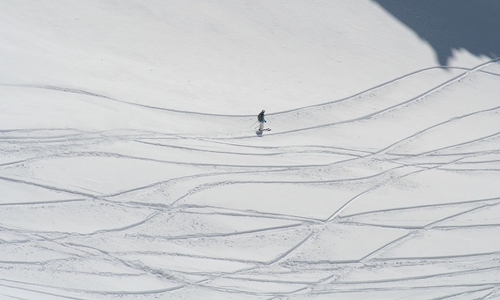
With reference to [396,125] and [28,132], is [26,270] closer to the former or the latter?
[28,132]

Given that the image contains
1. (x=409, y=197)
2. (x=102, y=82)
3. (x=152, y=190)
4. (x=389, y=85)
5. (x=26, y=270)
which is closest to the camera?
(x=26, y=270)

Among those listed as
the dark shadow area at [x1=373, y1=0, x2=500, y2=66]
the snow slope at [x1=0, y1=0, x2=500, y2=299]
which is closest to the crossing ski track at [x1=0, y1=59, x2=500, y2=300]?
the snow slope at [x1=0, y1=0, x2=500, y2=299]

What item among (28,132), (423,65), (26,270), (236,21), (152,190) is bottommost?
(26,270)

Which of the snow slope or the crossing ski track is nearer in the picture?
the crossing ski track

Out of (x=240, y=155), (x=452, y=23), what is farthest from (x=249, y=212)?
(x=452, y=23)

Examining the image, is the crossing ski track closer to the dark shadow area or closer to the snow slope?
the snow slope

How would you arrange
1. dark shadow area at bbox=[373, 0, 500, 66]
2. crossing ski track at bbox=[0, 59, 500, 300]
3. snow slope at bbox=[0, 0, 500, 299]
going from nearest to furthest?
1. crossing ski track at bbox=[0, 59, 500, 300]
2. snow slope at bbox=[0, 0, 500, 299]
3. dark shadow area at bbox=[373, 0, 500, 66]

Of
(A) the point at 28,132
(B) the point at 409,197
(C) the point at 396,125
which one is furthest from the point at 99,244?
(C) the point at 396,125

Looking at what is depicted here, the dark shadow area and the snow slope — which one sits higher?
the dark shadow area
